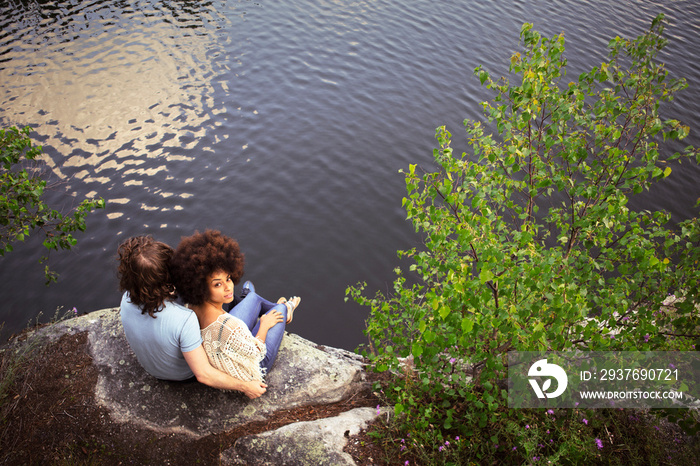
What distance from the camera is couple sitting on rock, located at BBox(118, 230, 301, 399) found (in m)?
3.89

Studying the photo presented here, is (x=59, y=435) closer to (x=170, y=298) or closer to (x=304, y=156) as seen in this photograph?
(x=170, y=298)

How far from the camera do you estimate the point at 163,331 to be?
13.3 ft

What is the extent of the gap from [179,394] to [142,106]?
31.5 ft

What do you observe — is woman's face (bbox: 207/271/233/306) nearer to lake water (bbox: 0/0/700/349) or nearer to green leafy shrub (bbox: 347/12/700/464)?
green leafy shrub (bbox: 347/12/700/464)

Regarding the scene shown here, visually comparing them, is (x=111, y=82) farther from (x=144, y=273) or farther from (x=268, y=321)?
(x=144, y=273)

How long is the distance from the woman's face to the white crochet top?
20cm

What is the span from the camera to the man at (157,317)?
12.6 feet

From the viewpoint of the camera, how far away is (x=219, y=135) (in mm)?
11500

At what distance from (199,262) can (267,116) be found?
29.6ft

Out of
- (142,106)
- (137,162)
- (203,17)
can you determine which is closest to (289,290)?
(137,162)

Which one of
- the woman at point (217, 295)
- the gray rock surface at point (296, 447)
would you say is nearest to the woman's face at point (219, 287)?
the woman at point (217, 295)

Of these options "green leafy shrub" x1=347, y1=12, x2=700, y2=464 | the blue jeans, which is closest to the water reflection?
the blue jeans

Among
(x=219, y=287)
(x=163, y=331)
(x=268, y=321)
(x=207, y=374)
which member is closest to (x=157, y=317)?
(x=163, y=331)

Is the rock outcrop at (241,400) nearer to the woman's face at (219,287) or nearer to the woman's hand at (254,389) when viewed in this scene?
the woman's hand at (254,389)
